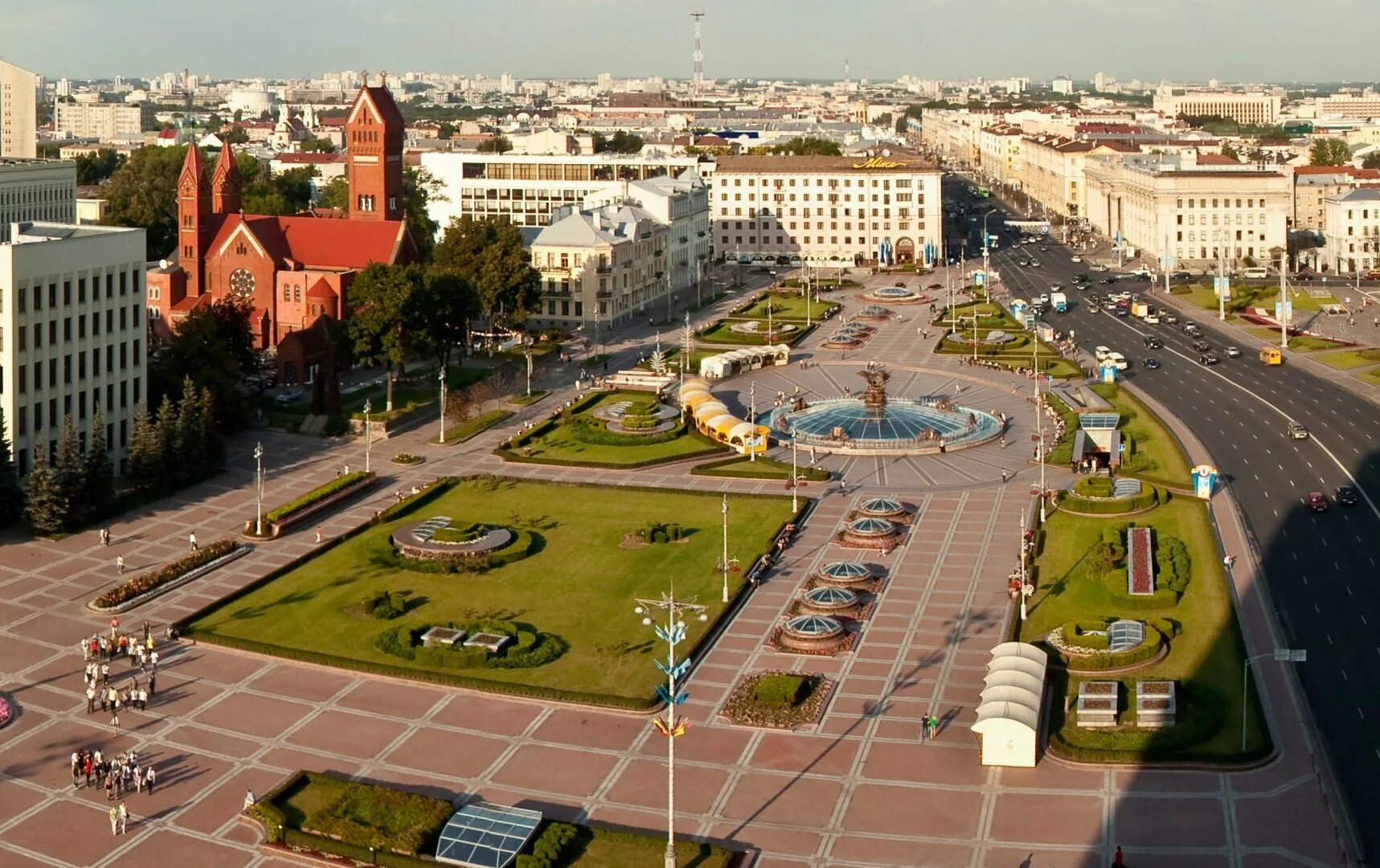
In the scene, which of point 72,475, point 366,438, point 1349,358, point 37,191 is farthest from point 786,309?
point 72,475

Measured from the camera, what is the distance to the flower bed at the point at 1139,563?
7656 cm

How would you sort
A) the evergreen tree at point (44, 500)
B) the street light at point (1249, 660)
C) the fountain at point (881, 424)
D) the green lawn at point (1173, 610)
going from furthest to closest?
1. the fountain at point (881, 424)
2. the evergreen tree at point (44, 500)
3. the green lawn at point (1173, 610)
4. the street light at point (1249, 660)

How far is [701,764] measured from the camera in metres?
58.6

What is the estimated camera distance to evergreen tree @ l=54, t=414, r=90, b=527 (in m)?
85.8

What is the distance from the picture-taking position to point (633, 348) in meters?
152

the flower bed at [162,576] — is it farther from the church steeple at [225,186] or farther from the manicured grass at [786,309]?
the manicured grass at [786,309]

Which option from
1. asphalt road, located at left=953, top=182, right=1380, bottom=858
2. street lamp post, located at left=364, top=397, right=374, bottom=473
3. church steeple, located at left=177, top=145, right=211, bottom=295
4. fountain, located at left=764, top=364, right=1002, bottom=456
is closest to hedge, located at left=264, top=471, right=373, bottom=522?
street lamp post, located at left=364, top=397, right=374, bottom=473

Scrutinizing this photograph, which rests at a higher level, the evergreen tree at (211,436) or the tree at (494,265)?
the tree at (494,265)

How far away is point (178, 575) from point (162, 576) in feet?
3.41

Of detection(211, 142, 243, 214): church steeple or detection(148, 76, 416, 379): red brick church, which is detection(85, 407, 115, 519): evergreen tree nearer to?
detection(148, 76, 416, 379): red brick church

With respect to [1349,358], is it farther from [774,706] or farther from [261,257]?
[774,706]

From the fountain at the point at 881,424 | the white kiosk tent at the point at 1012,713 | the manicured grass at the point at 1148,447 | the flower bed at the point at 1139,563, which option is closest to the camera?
the white kiosk tent at the point at 1012,713

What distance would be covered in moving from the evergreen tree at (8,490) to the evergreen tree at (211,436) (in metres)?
13.0

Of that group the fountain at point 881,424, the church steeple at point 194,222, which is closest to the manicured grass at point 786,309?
the fountain at point 881,424
